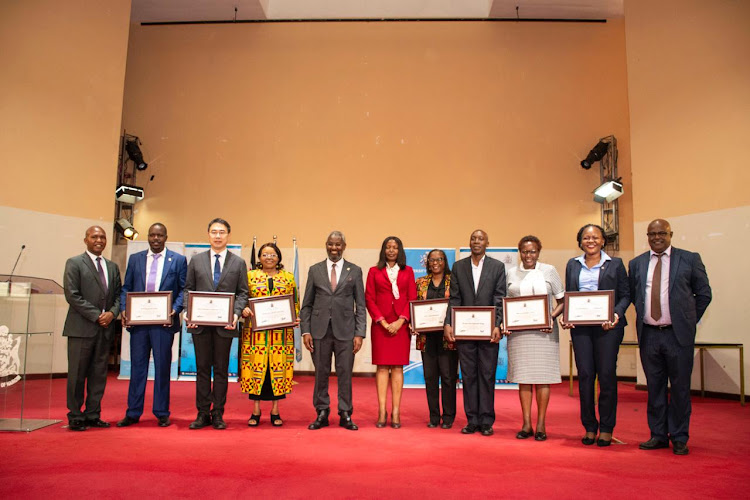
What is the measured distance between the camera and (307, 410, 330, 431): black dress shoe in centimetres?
491

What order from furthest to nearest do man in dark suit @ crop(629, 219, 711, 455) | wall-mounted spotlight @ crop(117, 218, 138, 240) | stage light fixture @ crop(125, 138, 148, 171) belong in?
stage light fixture @ crop(125, 138, 148, 171) < wall-mounted spotlight @ crop(117, 218, 138, 240) < man in dark suit @ crop(629, 219, 711, 455)

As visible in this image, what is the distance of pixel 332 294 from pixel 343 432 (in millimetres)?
1179

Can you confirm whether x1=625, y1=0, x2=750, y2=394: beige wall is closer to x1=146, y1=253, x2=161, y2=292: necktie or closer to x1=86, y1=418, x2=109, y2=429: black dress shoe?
x1=146, y1=253, x2=161, y2=292: necktie

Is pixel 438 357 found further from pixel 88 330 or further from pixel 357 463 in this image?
pixel 88 330

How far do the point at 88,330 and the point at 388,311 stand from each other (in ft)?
8.36

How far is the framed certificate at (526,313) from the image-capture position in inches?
181

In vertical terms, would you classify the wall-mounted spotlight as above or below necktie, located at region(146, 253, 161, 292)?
above

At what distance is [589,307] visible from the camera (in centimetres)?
434

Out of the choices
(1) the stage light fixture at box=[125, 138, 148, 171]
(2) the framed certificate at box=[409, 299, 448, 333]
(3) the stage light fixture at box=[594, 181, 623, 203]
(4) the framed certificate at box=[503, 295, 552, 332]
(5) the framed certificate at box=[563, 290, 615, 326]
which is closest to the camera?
(5) the framed certificate at box=[563, 290, 615, 326]

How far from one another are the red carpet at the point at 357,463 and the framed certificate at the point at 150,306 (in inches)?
35.9

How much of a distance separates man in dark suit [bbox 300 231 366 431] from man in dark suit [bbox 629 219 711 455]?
2.32 meters

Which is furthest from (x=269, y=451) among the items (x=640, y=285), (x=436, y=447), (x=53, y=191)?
(x=53, y=191)

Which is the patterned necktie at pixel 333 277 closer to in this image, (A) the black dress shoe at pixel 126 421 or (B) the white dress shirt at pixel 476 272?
(B) the white dress shirt at pixel 476 272

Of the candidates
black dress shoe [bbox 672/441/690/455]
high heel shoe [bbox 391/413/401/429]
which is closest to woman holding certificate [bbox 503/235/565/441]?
black dress shoe [bbox 672/441/690/455]
